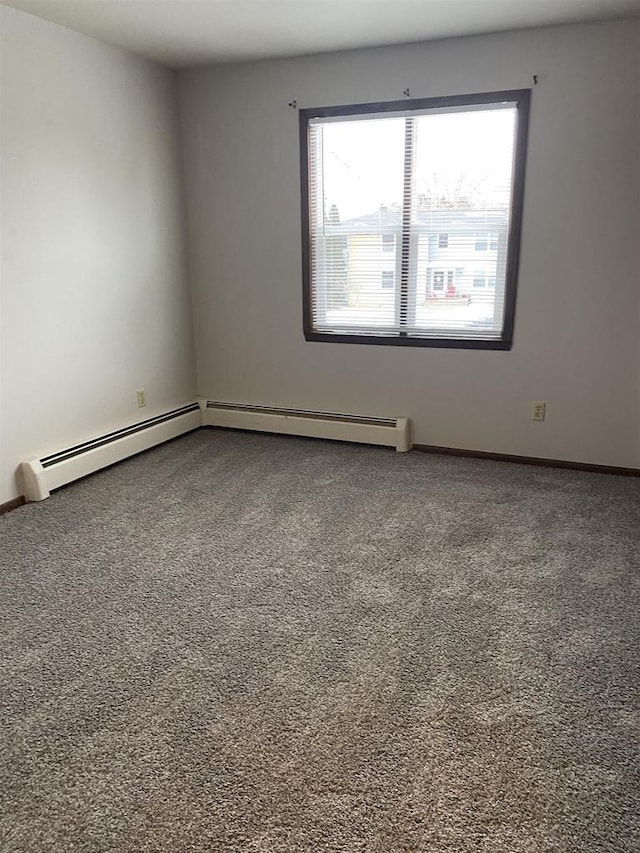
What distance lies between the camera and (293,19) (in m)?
3.12

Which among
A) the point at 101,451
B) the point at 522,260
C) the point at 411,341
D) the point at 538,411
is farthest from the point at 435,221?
the point at 101,451

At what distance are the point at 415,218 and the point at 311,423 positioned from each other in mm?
1511

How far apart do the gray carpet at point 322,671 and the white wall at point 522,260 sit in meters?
0.68

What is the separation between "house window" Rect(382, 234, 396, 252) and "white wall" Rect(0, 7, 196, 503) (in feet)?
4.89

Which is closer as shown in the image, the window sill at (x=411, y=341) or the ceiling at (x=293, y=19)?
the ceiling at (x=293, y=19)

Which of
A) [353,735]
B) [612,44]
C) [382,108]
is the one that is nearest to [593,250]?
[612,44]

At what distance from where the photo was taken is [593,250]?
3457 millimetres

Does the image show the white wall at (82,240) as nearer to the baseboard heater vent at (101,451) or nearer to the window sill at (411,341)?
the baseboard heater vent at (101,451)

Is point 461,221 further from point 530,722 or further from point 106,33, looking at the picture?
point 530,722

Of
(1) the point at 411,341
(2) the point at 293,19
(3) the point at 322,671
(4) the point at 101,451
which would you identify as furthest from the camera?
(1) the point at 411,341

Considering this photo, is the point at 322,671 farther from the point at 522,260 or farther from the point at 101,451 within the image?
the point at 522,260

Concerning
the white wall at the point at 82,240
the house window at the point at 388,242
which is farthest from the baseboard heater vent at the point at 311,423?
the house window at the point at 388,242

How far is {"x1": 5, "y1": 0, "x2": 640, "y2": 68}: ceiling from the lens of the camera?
292 centimetres

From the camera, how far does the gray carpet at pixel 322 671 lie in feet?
→ 4.85
